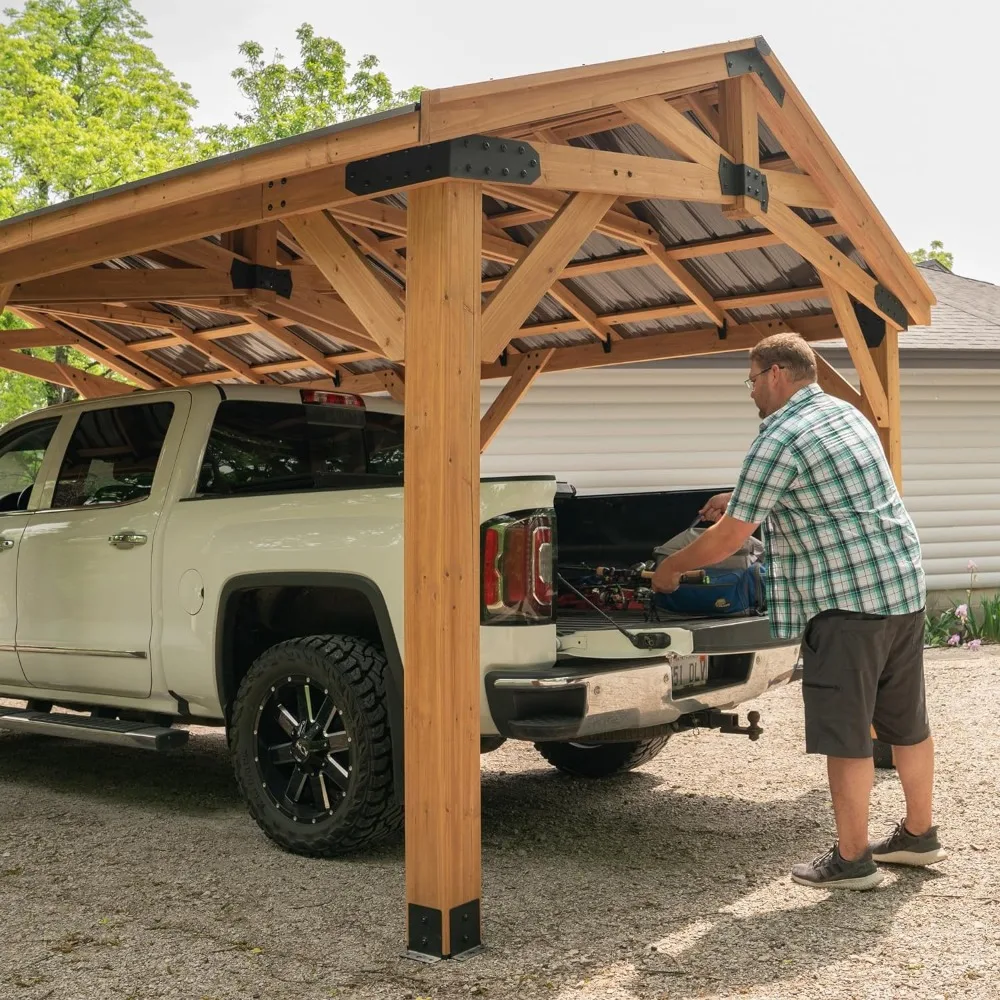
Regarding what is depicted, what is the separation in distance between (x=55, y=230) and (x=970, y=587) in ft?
37.8

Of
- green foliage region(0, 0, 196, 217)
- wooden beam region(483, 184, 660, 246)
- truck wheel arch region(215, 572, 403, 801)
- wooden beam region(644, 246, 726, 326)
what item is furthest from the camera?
green foliage region(0, 0, 196, 217)

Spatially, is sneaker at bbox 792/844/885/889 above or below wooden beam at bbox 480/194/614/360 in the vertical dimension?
below

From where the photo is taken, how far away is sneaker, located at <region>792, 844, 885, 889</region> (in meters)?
4.85

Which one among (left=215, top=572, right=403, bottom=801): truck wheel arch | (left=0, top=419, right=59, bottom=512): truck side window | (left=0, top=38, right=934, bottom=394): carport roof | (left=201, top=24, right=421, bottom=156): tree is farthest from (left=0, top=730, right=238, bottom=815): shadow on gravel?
(left=201, top=24, right=421, bottom=156): tree

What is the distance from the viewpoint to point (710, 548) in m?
4.89

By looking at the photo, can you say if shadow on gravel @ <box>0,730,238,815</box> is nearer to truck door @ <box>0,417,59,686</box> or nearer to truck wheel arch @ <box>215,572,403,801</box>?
truck door @ <box>0,417,59,686</box>

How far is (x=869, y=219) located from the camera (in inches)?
270

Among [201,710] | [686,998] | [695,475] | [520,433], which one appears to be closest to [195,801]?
[201,710]

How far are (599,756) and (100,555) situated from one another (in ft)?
9.61

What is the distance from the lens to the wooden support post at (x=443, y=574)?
4203 millimetres

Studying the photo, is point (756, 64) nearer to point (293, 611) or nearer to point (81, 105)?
point (293, 611)

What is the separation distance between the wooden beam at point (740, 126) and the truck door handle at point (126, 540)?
3.22 meters

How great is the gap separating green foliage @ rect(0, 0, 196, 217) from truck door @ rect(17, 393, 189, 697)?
56.7ft

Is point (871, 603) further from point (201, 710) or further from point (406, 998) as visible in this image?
point (201, 710)
